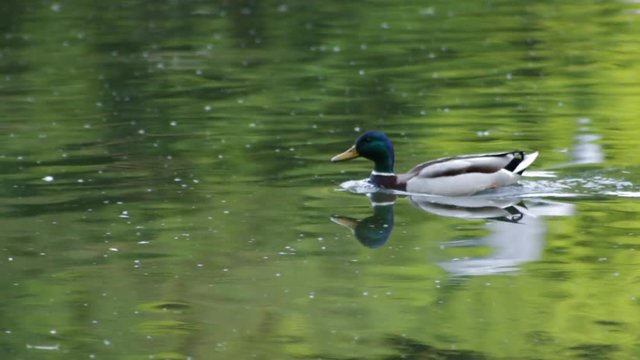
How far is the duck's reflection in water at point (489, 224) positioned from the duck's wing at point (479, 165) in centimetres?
24

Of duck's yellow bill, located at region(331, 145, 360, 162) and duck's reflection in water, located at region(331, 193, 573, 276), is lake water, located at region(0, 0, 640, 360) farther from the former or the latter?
duck's yellow bill, located at region(331, 145, 360, 162)

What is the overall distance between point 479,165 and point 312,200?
1.43m

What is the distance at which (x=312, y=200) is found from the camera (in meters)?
13.5

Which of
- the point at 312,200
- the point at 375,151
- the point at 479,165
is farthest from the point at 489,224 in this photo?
the point at 375,151

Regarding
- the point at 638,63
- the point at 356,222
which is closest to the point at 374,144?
the point at 356,222

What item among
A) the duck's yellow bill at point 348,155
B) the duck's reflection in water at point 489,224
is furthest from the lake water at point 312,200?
the duck's yellow bill at point 348,155

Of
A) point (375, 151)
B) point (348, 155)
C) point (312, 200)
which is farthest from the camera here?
point (348, 155)

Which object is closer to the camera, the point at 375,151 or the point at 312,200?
the point at 312,200

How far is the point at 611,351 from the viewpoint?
902cm

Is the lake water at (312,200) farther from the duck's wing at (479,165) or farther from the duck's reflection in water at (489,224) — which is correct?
the duck's wing at (479,165)

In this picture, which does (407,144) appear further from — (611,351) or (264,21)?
(264,21)

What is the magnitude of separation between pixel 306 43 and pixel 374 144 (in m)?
9.64

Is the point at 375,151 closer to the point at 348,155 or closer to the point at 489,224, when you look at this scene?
the point at 348,155

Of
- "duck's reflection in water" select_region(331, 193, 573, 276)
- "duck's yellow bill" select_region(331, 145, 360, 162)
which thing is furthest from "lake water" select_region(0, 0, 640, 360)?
"duck's yellow bill" select_region(331, 145, 360, 162)
